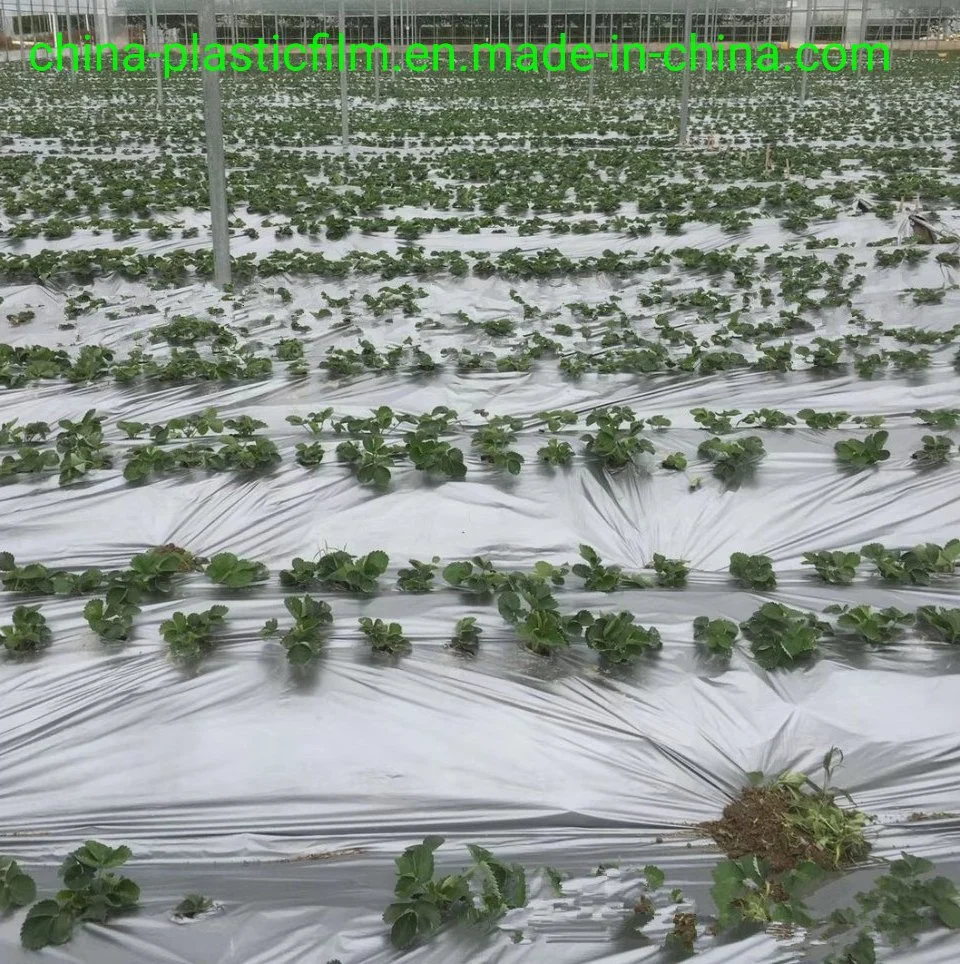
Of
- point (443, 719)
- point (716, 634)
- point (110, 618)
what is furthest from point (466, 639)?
point (110, 618)

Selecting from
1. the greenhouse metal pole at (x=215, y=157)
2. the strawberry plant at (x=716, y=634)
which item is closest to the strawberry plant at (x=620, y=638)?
the strawberry plant at (x=716, y=634)

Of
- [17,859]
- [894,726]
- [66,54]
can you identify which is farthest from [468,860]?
[66,54]

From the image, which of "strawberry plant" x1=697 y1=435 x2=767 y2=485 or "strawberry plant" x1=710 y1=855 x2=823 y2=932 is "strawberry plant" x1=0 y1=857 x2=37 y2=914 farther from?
"strawberry plant" x1=697 y1=435 x2=767 y2=485

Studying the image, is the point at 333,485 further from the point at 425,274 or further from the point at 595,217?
the point at 595,217

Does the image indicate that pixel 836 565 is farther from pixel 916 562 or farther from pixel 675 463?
pixel 675 463

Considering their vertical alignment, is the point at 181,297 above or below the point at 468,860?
above

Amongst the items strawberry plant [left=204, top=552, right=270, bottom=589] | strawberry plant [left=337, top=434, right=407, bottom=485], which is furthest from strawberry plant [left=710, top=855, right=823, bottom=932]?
strawberry plant [left=337, top=434, right=407, bottom=485]

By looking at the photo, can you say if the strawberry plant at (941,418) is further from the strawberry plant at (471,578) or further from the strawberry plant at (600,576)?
the strawberry plant at (471,578)
